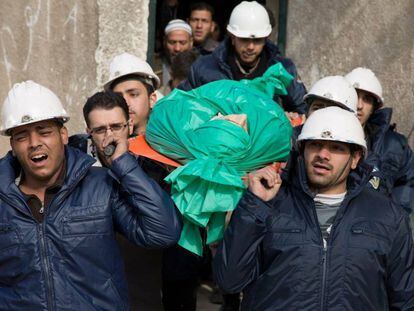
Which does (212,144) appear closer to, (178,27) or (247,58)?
(247,58)

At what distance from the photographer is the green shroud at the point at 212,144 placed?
13.3ft

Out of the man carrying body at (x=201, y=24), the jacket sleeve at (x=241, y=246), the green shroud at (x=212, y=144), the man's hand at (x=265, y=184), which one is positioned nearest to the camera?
the jacket sleeve at (x=241, y=246)

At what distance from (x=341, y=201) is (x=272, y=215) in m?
0.32

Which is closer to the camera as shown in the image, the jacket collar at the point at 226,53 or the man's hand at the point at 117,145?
the man's hand at the point at 117,145

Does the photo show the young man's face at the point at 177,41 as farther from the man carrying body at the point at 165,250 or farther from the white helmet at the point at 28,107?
the white helmet at the point at 28,107

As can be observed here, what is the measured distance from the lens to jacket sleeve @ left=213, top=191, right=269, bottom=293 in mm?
3766

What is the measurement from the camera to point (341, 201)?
3910mm

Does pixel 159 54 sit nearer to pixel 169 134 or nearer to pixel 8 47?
pixel 8 47

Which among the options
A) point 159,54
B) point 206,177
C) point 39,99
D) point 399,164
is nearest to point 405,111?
point 399,164

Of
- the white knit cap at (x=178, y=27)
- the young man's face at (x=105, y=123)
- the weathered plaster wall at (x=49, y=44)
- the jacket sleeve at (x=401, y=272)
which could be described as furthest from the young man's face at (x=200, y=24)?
the jacket sleeve at (x=401, y=272)

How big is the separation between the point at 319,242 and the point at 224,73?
7.42 ft

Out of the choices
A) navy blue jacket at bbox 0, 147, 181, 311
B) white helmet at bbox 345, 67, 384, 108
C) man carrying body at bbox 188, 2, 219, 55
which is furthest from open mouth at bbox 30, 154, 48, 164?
man carrying body at bbox 188, 2, 219, 55

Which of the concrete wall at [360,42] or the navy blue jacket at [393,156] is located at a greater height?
the concrete wall at [360,42]

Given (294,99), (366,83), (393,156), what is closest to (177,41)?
(294,99)
